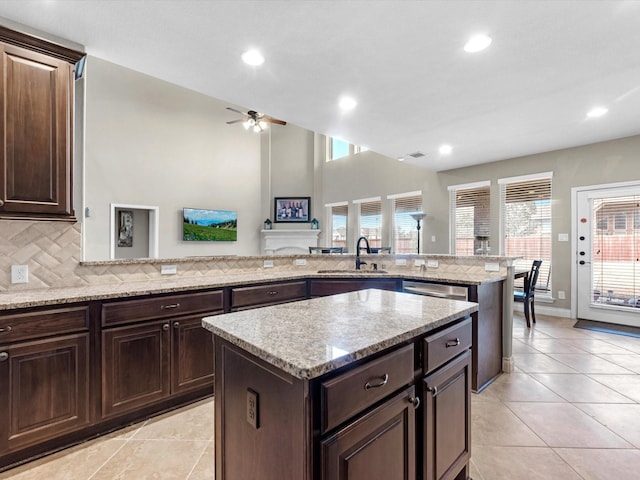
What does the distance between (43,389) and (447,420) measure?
6.88 feet

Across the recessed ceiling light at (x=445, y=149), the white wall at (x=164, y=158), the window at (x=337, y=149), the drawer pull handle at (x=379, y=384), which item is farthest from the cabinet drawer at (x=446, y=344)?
the window at (x=337, y=149)

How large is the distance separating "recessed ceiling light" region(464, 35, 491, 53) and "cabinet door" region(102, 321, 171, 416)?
2944 mm

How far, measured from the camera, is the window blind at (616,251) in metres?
4.35

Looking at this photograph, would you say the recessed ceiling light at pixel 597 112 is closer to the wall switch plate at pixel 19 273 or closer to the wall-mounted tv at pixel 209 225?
the wall switch plate at pixel 19 273

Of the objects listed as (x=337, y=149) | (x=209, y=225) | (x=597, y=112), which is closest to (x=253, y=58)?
(x=597, y=112)

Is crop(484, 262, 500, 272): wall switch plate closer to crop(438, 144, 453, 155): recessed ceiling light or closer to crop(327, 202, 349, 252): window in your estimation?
crop(438, 144, 453, 155): recessed ceiling light

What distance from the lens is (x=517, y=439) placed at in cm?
193

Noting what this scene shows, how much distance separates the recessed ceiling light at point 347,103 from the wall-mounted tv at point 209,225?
4723 mm

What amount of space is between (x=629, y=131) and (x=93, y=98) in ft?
28.3

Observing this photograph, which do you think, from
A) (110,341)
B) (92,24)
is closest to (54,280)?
(110,341)

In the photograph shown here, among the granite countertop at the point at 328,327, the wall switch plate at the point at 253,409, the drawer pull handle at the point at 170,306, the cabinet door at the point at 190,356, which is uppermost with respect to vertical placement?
the granite countertop at the point at 328,327

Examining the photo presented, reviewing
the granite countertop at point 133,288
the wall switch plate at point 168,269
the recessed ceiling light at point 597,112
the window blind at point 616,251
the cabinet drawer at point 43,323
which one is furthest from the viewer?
the window blind at point 616,251

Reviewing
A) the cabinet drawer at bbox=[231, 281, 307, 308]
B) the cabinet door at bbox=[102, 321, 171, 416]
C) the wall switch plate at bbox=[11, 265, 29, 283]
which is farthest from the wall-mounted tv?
the cabinet door at bbox=[102, 321, 171, 416]

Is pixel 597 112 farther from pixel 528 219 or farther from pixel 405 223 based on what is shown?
pixel 405 223
